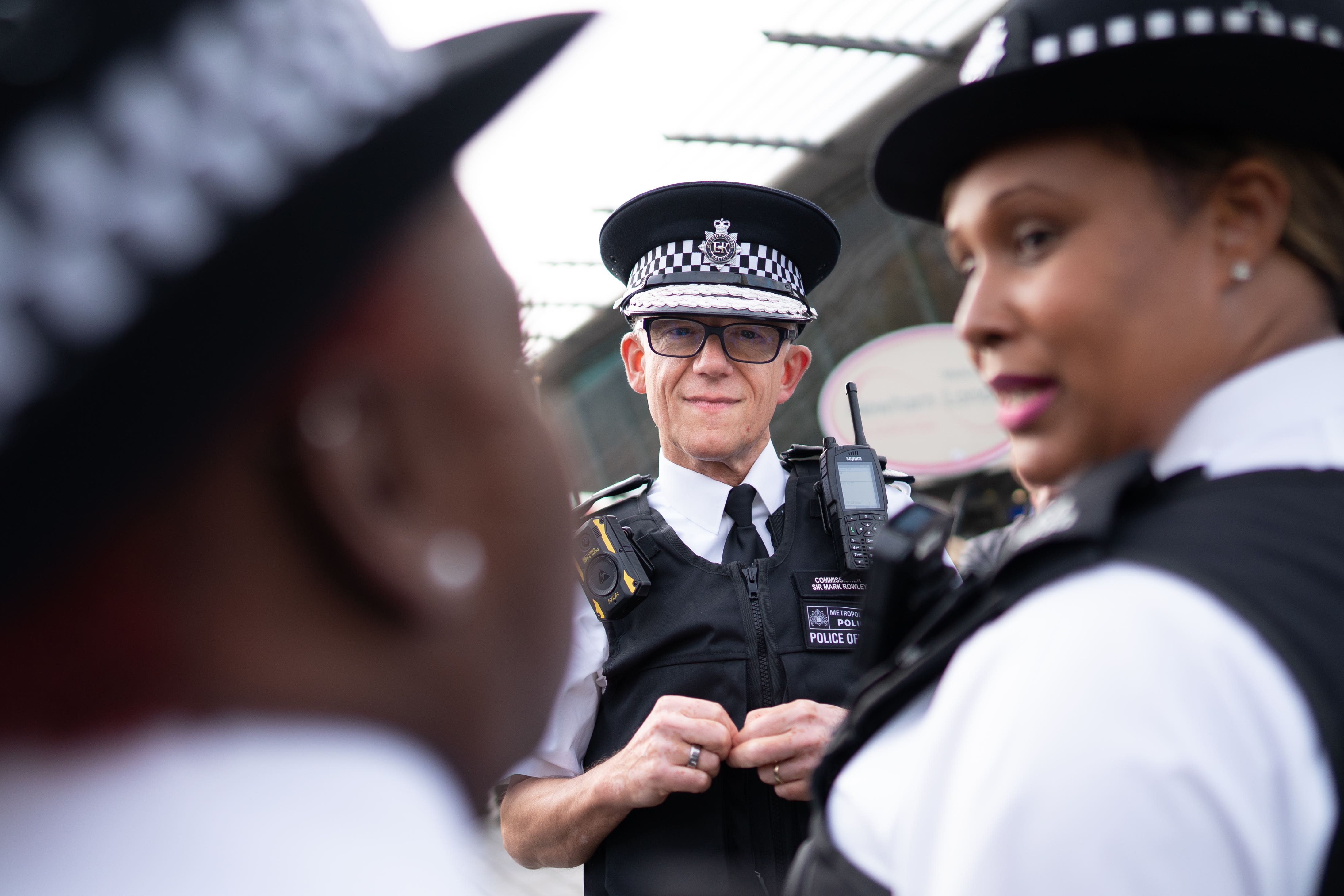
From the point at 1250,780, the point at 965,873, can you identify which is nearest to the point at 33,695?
the point at 965,873

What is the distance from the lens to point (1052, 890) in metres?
0.67

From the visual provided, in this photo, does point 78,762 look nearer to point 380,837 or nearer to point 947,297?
point 380,837

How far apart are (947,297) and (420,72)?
331 inches

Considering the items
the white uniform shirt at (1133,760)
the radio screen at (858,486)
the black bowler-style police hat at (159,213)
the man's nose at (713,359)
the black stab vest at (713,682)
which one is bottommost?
the black stab vest at (713,682)

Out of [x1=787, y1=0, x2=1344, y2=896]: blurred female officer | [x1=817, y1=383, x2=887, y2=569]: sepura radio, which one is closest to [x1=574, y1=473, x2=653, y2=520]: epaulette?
[x1=817, y1=383, x2=887, y2=569]: sepura radio

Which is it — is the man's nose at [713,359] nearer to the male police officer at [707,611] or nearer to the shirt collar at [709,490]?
the male police officer at [707,611]

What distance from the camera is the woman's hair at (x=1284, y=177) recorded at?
0.92 meters

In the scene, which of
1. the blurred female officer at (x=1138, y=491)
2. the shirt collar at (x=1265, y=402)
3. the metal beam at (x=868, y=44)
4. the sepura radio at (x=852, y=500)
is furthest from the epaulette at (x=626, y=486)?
the metal beam at (x=868, y=44)

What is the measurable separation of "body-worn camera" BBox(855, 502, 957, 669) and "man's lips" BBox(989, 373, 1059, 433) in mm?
167

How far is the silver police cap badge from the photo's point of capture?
2281 mm

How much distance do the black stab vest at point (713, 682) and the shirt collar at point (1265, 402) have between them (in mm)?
988

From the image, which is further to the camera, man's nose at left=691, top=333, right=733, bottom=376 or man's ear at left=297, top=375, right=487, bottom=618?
man's nose at left=691, top=333, right=733, bottom=376

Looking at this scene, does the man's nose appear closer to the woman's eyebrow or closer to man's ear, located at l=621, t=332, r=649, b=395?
man's ear, located at l=621, t=332, r=649, b=395

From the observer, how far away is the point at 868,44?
7.15 m
